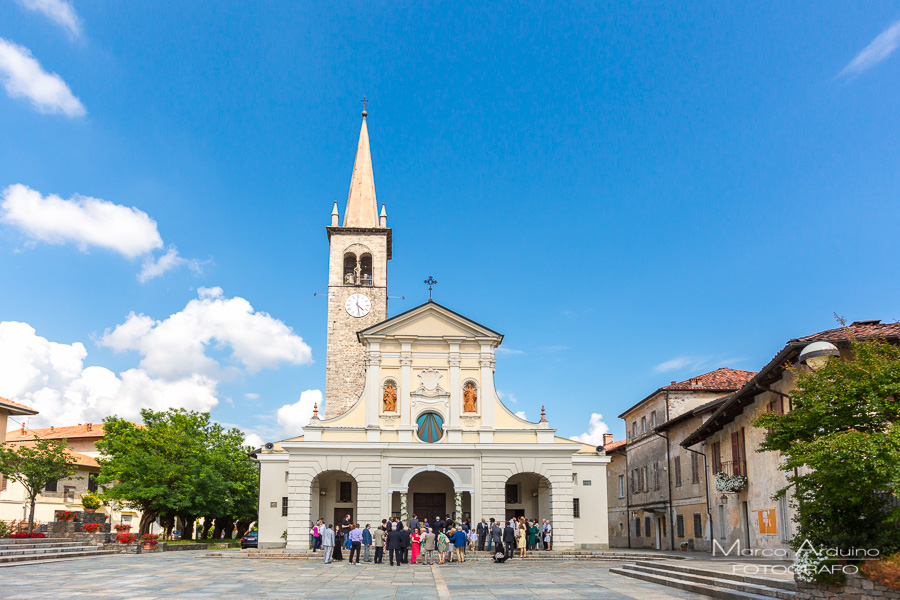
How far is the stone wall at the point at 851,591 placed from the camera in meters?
10.6

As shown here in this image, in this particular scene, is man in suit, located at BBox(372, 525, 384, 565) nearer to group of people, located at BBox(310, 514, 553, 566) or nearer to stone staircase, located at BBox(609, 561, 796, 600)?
group of people, located at BBox(310, 514, 553, 566)

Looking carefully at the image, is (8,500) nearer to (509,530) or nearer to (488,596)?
(509,530)

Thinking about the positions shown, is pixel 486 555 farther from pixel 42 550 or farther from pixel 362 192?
pixel 362 192

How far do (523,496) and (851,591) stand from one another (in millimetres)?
24681

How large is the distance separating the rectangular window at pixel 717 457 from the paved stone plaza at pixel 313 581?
6390 mm

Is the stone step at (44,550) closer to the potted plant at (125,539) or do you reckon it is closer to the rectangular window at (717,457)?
the potted plant at (125,539)

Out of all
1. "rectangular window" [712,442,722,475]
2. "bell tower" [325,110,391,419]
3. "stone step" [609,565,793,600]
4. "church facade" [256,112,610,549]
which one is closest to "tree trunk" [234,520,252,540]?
"bell tower" [325,110,391,419]

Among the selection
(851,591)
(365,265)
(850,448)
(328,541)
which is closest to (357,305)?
(365,265)

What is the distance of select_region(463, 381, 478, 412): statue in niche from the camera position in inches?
1334

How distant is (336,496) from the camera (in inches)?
1345

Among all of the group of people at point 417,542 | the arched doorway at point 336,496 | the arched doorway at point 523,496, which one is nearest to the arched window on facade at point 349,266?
the arched doorway at point 336,496

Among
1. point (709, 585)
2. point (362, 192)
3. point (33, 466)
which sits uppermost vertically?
point (362, 192)

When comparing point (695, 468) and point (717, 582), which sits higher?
point (695, 468)

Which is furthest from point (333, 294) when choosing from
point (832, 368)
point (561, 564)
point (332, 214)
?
point (832, 368)
